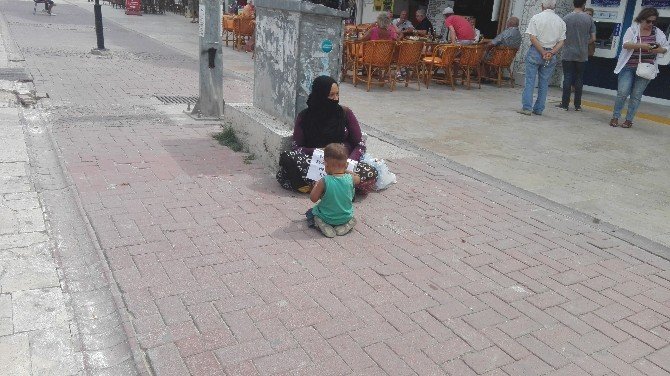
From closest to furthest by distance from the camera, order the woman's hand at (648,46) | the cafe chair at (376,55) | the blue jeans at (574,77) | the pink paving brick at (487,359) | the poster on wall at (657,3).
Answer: the pink paving brick at (487,359)
the woman's hand at (648,46)
the blue jeans at (574,77)
the poster on wall at (657,3)
the cafe chair at (376,55)

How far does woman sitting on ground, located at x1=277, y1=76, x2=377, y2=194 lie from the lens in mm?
5199

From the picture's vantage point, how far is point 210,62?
794 cm

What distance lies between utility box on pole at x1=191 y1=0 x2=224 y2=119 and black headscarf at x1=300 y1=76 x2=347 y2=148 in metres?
3.02

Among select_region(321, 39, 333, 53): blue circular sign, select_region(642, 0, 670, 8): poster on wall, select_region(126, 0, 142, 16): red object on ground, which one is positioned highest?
select_region(642, 0, 670, 8): poster on wall

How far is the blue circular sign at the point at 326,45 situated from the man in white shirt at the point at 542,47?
5155mm

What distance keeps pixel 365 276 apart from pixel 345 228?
71 cm

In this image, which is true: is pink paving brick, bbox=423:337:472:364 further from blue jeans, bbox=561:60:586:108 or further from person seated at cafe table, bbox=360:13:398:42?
person seated at cafe table, bbox=360:13:398:42

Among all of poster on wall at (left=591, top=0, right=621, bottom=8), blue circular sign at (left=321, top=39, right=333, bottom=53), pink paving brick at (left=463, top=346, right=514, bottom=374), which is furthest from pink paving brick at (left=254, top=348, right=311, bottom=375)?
poster on wall at (left=591, top=0, right=621, bottom=8)

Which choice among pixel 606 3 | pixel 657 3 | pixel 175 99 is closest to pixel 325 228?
pixel 175 99

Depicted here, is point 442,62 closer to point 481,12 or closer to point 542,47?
point 542,47

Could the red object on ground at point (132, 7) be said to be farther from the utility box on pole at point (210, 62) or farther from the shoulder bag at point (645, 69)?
the shoulder bag at point (645, 69)

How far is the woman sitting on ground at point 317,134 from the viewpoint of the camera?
520cm

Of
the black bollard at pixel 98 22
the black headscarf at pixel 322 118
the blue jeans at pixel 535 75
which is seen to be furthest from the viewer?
the black bollard at pixel 98 22

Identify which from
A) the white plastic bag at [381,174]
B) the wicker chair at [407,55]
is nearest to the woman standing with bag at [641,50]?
the wicker chair at [407,55]
